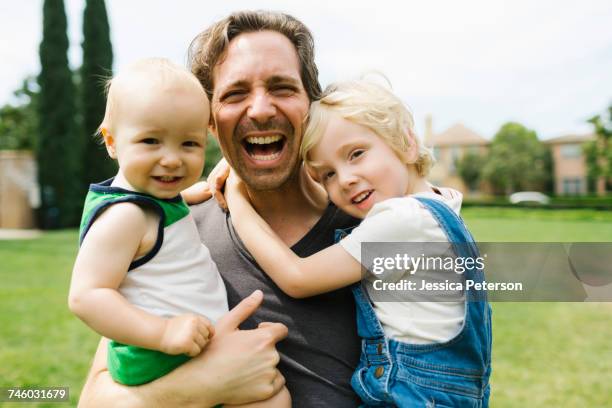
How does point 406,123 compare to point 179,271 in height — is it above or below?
above

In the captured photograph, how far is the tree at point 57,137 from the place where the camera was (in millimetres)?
24906

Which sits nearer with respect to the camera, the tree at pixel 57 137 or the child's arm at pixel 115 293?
the child's arm at pixel 115 293

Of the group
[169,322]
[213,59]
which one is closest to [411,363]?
[169,322]

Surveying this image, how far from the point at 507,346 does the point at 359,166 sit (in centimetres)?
633

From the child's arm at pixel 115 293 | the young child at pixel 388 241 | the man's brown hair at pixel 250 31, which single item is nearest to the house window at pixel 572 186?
the man's brown hair at pixel 250 31

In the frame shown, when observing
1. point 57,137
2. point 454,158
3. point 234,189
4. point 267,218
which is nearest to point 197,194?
point 234,189

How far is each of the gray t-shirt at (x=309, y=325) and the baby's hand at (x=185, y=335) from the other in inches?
15.2

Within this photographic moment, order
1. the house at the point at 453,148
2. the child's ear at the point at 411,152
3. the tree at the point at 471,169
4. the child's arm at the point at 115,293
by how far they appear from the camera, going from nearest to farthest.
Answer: the child's arm at the point at 115,293 < the child's ear at the point at 411,152 < the tree at the point at 471,169 < the house at the point at 453,148

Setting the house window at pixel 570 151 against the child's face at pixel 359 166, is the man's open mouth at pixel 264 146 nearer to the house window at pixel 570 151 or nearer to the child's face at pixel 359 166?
the child's face at pixel 359 166

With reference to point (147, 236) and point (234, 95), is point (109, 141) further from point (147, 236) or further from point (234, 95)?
point (234, 95)

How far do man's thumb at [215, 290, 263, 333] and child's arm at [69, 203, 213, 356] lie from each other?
205mm

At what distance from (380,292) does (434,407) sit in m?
0.39

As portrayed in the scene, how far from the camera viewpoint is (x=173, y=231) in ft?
5.48

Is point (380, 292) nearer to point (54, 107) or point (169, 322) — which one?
point (169, 322)
